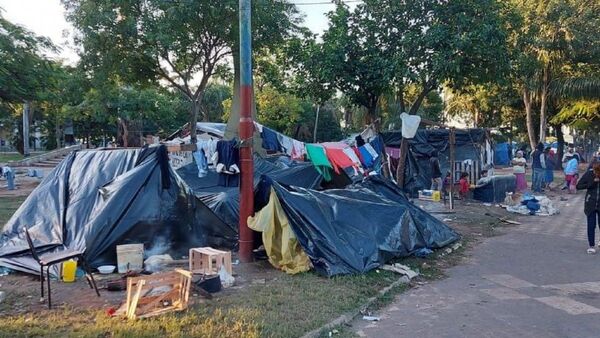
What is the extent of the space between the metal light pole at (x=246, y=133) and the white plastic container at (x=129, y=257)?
154cm

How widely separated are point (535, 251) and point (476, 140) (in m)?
10.4

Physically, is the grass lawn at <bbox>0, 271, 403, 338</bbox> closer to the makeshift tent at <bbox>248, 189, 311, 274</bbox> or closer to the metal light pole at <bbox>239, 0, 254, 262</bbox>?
the makeshift tent at <bbox>248, 189, 311, 274</bbox>

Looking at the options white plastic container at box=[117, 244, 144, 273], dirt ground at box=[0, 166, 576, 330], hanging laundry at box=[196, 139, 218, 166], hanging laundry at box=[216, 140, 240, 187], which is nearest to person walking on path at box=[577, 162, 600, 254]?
dirt ground at box=[0, 166, 576, 330]

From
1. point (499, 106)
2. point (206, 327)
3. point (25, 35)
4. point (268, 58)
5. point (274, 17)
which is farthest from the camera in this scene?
point (499, 106)

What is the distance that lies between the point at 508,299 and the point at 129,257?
5.25 metres

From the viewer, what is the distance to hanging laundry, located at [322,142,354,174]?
11.7m

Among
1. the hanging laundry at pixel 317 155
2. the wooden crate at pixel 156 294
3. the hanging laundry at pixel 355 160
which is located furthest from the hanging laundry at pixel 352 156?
the wooden crate at pixel 156 294

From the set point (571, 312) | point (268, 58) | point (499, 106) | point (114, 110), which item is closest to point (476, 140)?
point (268, 58)

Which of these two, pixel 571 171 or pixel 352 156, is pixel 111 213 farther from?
pixel 571 171

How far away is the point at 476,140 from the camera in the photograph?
19.7 meters

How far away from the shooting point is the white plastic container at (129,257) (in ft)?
24.8

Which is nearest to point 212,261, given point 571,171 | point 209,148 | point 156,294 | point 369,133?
point 156,294

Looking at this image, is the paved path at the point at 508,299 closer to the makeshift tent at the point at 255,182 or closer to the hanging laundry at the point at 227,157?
the makeshift tent at the point at 255,182

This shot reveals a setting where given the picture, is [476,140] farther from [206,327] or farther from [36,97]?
[206,327]
